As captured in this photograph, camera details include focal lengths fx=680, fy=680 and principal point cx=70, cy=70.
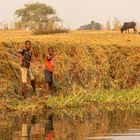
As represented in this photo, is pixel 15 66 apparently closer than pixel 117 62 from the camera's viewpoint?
Yes

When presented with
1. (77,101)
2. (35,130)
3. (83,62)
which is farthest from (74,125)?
(83,62)

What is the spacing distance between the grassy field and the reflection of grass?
15cm

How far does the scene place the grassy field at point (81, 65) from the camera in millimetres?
20969

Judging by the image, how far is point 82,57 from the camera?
77.2 feet

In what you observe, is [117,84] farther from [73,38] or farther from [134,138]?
[134,138]

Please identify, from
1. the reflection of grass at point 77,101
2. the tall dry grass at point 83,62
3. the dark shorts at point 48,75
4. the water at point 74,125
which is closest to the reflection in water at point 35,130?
the water at point 74,125

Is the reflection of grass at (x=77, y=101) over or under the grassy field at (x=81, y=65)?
under

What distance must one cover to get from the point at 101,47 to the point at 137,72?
Result: 1.58 m

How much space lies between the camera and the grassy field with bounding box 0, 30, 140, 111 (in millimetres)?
20969

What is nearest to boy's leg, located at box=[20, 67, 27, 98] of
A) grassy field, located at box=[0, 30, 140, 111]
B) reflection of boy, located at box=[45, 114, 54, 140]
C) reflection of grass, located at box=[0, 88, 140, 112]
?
grassy field, located at box=[0, 30, 140, 111]

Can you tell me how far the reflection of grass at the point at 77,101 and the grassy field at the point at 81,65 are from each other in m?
0.15

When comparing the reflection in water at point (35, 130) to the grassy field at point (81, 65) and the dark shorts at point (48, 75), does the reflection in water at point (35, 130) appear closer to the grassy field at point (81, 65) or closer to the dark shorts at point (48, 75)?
the dark shorts at point (48, 75)

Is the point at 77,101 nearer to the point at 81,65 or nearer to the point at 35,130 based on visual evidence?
the point at 81,65

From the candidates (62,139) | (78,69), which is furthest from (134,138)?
(78,69)
